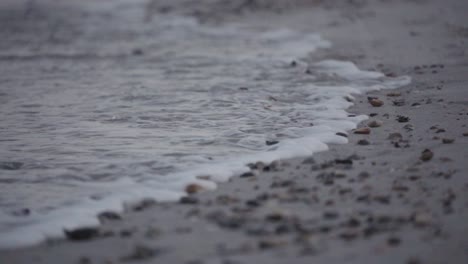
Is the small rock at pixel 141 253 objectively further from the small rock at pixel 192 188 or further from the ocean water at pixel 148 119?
the small rock at pixel 192 188

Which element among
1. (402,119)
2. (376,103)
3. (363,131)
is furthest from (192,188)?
(376,103)

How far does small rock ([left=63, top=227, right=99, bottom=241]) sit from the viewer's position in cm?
306

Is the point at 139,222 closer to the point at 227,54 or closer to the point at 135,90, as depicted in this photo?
the point at 135,90

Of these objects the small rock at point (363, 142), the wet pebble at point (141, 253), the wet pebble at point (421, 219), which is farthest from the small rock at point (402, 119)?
the wet pebble at point (141, 253)

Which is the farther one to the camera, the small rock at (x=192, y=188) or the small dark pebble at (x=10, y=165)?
the small dark pebble at (x=10, y=165)

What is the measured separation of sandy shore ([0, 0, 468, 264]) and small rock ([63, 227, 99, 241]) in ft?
0.04

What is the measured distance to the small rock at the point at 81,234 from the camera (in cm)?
306

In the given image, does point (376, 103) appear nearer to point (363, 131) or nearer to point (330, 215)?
point (363, 131)

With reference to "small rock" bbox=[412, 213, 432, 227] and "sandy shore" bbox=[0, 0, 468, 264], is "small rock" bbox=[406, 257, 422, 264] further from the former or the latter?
"small rock" bbox=[412, 213, 432, 227]

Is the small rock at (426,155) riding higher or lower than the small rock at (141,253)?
higher

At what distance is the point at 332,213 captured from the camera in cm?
315

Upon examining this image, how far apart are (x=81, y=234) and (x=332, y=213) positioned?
1.21 meters

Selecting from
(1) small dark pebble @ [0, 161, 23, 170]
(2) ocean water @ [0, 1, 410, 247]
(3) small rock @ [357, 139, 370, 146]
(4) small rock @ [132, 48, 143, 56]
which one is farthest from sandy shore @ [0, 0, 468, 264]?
(4) small rock @ [132, 48, 143, 56]

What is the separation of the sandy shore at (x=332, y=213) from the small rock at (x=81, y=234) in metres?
0.01
